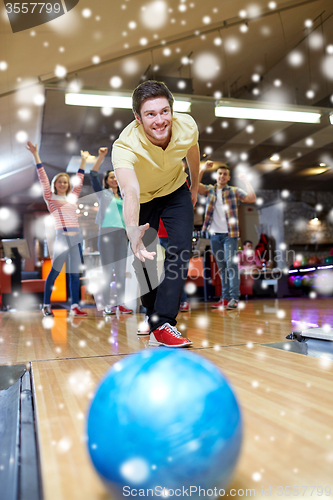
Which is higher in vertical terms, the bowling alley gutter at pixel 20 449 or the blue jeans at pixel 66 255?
the blue jeans at pixel 66 255

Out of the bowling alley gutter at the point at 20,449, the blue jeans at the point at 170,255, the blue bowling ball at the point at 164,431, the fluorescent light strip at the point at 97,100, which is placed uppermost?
the fluorescent light strip at the point at 97,100

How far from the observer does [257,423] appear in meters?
0.80

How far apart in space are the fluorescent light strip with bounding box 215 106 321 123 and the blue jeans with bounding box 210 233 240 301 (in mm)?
2380

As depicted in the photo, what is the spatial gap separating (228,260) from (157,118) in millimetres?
2411

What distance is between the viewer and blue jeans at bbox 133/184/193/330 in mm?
1706

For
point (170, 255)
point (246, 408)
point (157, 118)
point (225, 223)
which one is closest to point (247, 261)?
point (225, 223)

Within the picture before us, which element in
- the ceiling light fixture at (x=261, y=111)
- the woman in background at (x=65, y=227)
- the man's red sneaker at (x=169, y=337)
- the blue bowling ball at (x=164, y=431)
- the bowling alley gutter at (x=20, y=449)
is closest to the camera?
the blue bowling ball at (x=164, y=431)

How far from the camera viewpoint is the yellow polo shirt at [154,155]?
159 centimetres

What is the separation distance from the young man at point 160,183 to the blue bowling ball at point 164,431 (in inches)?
32.9

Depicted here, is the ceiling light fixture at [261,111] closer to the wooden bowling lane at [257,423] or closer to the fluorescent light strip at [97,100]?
the fluorescent light strip at [97,100]

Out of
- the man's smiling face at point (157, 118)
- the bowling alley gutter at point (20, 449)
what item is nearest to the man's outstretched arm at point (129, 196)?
the man's smiling face at point (157, 118)

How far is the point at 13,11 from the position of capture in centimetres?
369

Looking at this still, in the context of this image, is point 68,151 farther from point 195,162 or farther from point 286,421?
point 286,421

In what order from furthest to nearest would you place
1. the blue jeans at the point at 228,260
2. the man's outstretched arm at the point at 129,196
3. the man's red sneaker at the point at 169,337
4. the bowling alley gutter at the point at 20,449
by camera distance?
the blue jeans at the point at 228,260 → the man's red sneaker at the point at 169,337 → the man's outstretched arm at the point at 129,196 → the bowling alley gutter at the point at 20,449
